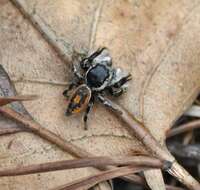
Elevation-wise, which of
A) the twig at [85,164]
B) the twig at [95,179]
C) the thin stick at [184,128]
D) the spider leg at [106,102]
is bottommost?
the twig at [95,179]

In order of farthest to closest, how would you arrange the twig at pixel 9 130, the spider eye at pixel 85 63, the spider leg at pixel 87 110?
the spider eye at pixel 85 63, the spider leg at pixel 87 110, the twig at pixel 9 130

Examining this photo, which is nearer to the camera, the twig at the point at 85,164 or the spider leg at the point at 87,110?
the twig at the point at 85,164

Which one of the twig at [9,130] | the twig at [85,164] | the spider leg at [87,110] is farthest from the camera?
the spider leg at [87,110]

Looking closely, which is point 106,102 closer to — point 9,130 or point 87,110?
point 87,110

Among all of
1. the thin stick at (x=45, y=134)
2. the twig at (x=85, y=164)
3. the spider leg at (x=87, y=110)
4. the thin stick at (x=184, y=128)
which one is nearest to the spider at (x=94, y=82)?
the spider leg at (x=87, y=110)

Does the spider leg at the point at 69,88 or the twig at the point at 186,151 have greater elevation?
the spider leg at the point at 69,88

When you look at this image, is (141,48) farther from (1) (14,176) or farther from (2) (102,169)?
(1) (14,176)

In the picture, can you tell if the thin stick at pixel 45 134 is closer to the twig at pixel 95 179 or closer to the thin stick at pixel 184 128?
the twig at pixel 95 179

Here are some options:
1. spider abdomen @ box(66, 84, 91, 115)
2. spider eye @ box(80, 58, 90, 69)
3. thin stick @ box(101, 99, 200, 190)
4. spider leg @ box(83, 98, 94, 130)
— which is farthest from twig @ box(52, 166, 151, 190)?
spider eye @ box(80, 58, 90, 69)
